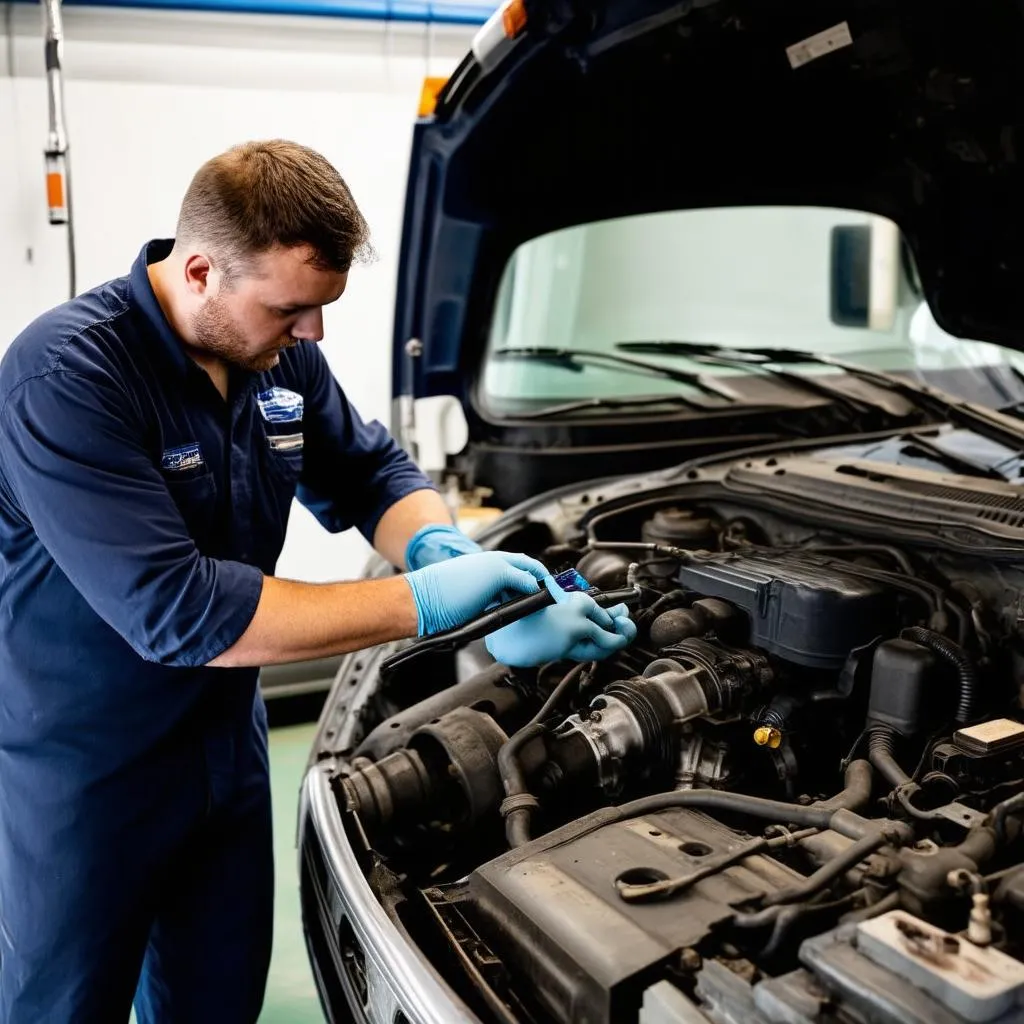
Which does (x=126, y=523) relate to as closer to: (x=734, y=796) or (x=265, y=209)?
(x=265, y=209)

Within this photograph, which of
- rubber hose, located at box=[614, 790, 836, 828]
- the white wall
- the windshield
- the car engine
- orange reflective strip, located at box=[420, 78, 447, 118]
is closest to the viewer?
the car engine

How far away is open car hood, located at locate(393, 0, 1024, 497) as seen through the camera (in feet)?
6.27

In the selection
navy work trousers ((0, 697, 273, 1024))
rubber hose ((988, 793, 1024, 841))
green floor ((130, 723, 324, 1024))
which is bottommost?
green floor ((130, 723, 324, 1024))

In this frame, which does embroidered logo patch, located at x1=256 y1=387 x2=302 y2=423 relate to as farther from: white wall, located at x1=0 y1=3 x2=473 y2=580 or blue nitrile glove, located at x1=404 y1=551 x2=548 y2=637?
white wall, located at x1=0 y1=3 x2=473 y2=580

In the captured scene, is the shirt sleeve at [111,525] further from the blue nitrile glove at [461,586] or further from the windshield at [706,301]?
the windshield at [706,301]

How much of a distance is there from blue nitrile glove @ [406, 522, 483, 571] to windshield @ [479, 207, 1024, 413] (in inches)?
38.9

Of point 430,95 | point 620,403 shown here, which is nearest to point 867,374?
point 620,403

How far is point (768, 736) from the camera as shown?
1.53 m

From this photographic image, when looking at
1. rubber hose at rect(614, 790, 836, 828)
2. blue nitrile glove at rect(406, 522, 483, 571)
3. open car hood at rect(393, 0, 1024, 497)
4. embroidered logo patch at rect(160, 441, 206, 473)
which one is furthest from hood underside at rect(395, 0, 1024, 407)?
rubber hose at rect(614, 790, 836, 828)

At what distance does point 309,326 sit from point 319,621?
1.43 feet

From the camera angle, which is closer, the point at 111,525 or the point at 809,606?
the point at 111,525

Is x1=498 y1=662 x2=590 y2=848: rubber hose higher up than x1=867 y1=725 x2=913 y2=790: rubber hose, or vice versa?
x1=867 y1=725 x2=913 y2=790: rubber hose

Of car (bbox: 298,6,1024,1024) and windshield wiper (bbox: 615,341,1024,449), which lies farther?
windshield wiper (bbox: 615,341,1024,449)

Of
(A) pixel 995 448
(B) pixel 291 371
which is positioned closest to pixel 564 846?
(B) pixel 291 371
